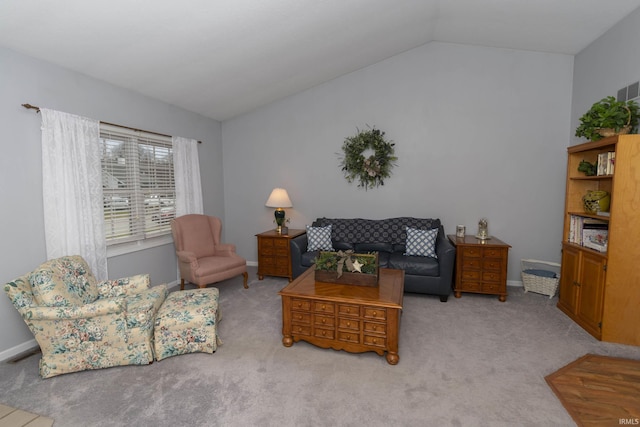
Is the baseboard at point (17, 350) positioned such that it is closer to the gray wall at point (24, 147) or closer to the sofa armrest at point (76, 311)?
the gray wall at point (24, 147)

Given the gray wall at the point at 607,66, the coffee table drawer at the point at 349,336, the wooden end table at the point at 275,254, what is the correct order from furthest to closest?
the wooden end table at the point at 275,254, the gray wall at the point at 607,66, the coffee table drawer at the point at 349,336

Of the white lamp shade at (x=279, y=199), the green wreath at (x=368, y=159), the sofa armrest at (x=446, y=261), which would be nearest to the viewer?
the sofa armrest at (x=446, y=261)

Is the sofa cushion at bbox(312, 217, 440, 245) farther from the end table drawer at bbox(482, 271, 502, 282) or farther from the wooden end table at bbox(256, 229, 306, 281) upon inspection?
the end table drawer at bbox(482, 271, 502, 282)

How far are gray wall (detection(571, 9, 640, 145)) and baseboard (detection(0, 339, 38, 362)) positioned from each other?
19.3 ft

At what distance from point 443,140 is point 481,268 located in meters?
1.82

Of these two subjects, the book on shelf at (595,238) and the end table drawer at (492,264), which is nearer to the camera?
the book on shelf at (595,238)

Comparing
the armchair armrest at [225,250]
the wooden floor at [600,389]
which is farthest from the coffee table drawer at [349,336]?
the armchair armrest at [225,250]

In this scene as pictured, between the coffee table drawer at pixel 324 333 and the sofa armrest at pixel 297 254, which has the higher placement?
the sofa armrest at pixel 297 254

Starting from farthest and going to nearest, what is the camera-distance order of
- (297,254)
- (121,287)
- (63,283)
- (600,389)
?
(297,254)
(121,287)
(63,283)
(600,389)

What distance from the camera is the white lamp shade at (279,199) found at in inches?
185

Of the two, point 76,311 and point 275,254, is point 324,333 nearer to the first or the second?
point 76,311

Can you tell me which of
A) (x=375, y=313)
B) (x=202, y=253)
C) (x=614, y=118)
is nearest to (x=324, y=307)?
(x=375, y=313)

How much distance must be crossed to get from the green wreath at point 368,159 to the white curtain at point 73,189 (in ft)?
10.3

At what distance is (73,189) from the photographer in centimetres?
291
